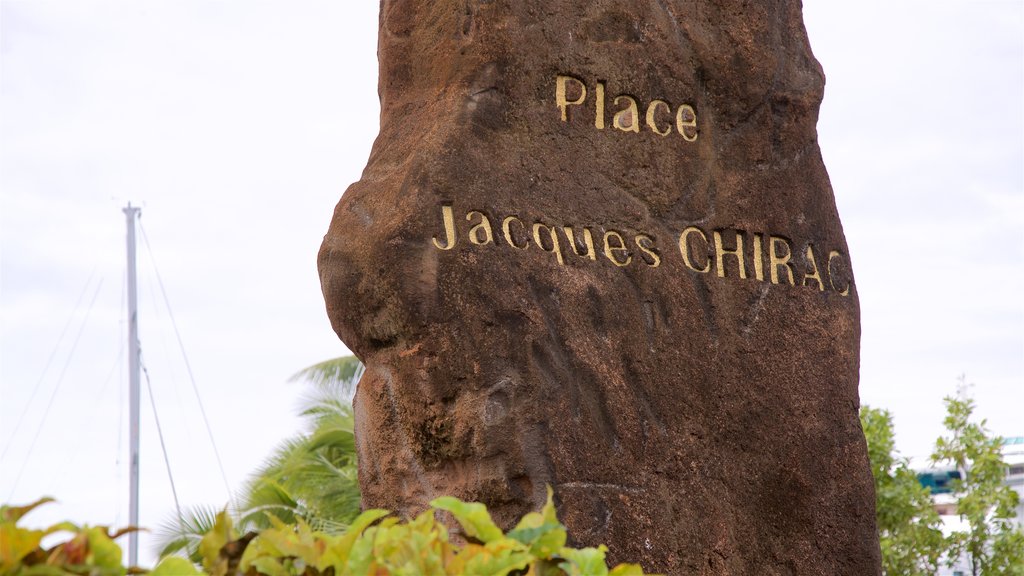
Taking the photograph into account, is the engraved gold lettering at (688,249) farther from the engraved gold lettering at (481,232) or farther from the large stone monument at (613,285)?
the engraved gold lettering at (481,232)

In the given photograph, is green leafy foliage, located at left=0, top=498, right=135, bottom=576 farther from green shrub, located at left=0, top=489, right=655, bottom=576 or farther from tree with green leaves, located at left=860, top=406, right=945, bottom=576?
tree with green leaves, located at left=860, top=406, right=945, bottom=576

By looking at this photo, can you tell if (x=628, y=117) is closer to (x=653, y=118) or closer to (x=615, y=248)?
(x=653, y=118)

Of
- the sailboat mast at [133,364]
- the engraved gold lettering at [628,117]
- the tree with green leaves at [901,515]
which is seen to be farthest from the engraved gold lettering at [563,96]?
the sailboat mast at [133,364]

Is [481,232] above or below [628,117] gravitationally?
below

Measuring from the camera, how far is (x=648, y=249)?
4848 millimetres

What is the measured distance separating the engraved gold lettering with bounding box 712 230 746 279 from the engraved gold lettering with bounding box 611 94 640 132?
0.57m

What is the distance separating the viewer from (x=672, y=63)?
5055mm

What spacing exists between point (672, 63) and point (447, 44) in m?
0.99

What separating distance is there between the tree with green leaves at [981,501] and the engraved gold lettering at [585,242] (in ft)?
17.8

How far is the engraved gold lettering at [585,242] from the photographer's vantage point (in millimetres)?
4664

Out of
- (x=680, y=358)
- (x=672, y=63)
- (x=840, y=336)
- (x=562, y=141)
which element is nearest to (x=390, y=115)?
(x=562, y=141)

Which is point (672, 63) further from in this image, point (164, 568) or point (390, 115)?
point (164, 568)

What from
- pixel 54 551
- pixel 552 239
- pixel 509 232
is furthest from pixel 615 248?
pixel 54 551

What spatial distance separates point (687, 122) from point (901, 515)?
16.3 feet
